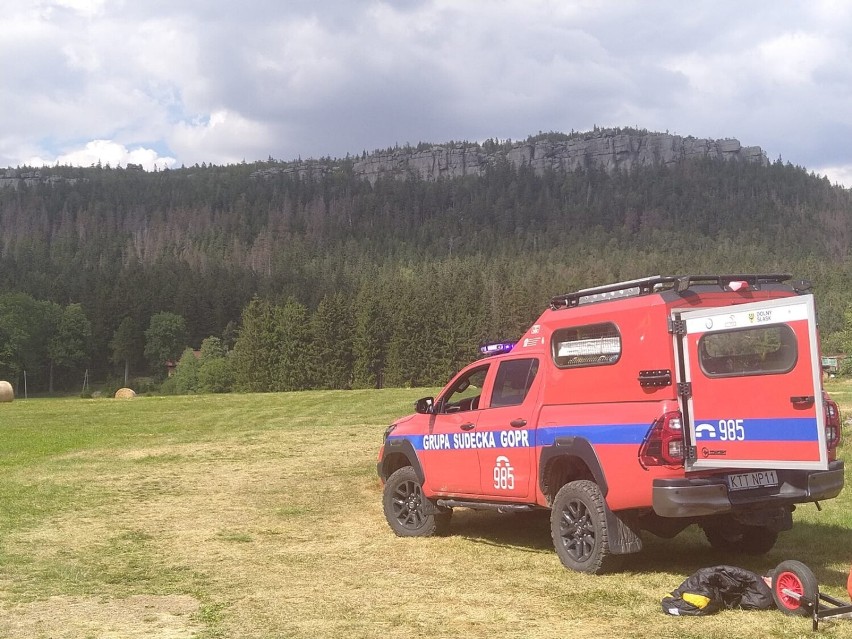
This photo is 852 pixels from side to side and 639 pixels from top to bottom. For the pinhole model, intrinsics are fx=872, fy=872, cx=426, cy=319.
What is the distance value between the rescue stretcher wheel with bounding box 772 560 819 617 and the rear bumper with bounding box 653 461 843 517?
757 millimetres

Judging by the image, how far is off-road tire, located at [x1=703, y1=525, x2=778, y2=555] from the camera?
903 centimetres

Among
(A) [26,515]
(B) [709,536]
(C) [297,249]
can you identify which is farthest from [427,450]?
(C) [297,249]

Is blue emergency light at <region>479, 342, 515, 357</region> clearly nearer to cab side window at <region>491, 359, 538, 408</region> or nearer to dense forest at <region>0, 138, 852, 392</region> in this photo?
cab side window at <region>491, 359, 538, 408</region>

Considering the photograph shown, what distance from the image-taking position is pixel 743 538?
30.2 feet

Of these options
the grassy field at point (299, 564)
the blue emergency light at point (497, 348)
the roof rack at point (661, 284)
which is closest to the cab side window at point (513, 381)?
the blue emergency light at point (497, 348)

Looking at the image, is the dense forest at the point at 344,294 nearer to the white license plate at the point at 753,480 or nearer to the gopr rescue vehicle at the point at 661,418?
the gopr rescue vehicle at the point at 661,418

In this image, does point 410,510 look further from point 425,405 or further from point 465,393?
point 465,393

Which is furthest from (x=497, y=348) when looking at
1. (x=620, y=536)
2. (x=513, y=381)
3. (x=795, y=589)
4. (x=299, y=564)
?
(x=795, y=589)

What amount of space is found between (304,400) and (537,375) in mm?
33263

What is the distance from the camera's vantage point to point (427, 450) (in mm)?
10578

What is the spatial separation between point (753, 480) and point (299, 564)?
15.6 ft

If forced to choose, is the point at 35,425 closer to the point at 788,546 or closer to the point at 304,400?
the point at 304,400

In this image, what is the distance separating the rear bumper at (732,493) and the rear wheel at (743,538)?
4.22 ft

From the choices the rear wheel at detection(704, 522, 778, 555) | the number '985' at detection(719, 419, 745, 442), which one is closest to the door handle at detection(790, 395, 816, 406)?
the number '985' at detection(719, 419, 745, 442)
